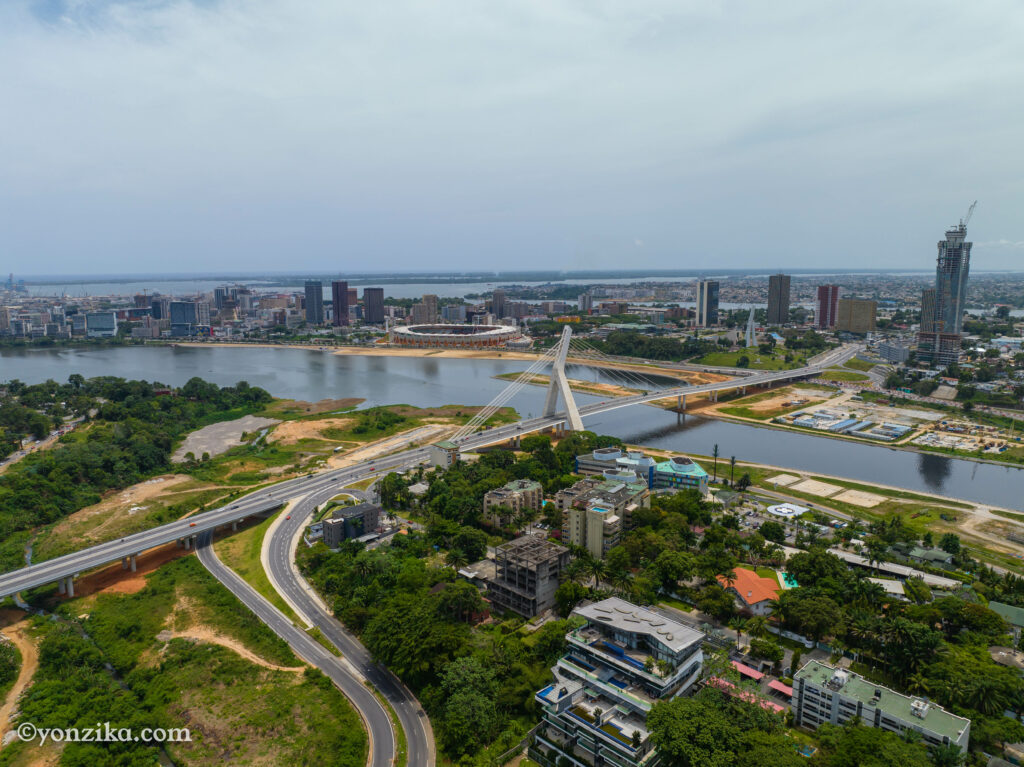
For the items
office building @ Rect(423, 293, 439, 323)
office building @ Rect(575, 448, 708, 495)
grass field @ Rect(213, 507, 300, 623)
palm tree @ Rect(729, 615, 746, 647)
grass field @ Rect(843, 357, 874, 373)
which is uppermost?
office building @ Rect(423, 293, 439, 323)

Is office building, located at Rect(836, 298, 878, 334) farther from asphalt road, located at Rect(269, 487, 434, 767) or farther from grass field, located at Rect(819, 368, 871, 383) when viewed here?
asphalt road, located at Rect(269, 487, 434, 767)

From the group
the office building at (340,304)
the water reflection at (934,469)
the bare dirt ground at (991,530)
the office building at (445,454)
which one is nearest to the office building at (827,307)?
the water reflection at (934,469)

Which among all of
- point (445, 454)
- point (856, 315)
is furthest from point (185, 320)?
point (856, 315)

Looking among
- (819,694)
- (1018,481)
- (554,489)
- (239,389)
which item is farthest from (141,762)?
(239,389)

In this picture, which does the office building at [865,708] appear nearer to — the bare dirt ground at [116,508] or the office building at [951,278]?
the bare dirt ground at [116,508]

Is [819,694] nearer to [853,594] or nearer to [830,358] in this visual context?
[853,594]

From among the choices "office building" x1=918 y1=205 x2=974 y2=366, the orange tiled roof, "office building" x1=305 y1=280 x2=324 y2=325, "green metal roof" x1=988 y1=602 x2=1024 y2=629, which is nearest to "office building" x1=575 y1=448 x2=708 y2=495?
the orange tiled roof

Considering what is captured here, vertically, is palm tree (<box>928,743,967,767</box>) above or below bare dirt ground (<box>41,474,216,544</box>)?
above
